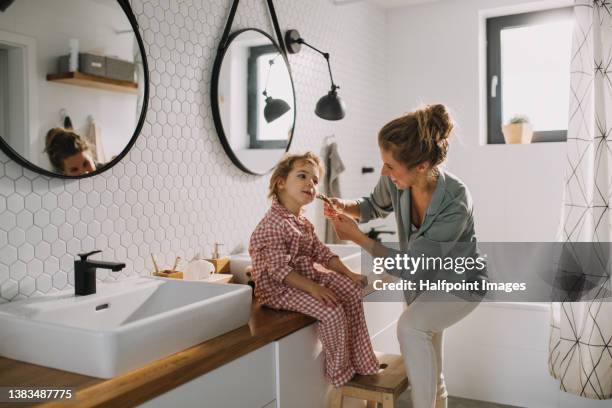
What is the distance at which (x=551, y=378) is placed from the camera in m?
2.89

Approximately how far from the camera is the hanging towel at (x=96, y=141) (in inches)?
67.9

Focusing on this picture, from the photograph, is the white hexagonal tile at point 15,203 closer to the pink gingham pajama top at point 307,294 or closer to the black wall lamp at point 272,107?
the pink gingham pajama top at point 307,294

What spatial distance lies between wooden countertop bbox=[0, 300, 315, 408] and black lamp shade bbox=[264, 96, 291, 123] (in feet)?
3.93

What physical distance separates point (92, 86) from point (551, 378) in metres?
2.51

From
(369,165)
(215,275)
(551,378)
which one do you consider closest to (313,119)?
(369,165)

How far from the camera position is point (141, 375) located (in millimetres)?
1266

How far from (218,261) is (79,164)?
0.72m

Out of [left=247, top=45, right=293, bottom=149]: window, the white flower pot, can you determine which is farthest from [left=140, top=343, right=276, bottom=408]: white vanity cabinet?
the white flower pot

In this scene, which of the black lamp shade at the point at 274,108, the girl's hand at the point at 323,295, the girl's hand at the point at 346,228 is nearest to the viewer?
the girl's hand at the point at 323,295

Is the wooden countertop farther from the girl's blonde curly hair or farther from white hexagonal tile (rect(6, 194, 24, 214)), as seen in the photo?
the girl's blonde curly hair

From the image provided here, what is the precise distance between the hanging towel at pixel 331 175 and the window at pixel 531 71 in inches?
50.9

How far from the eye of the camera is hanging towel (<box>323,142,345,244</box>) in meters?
3.14

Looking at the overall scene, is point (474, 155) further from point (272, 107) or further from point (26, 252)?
point (26, 252)

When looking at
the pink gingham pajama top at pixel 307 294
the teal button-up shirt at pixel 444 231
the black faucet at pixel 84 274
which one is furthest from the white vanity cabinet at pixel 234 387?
the teal button-up shirt at pixel 444 231
